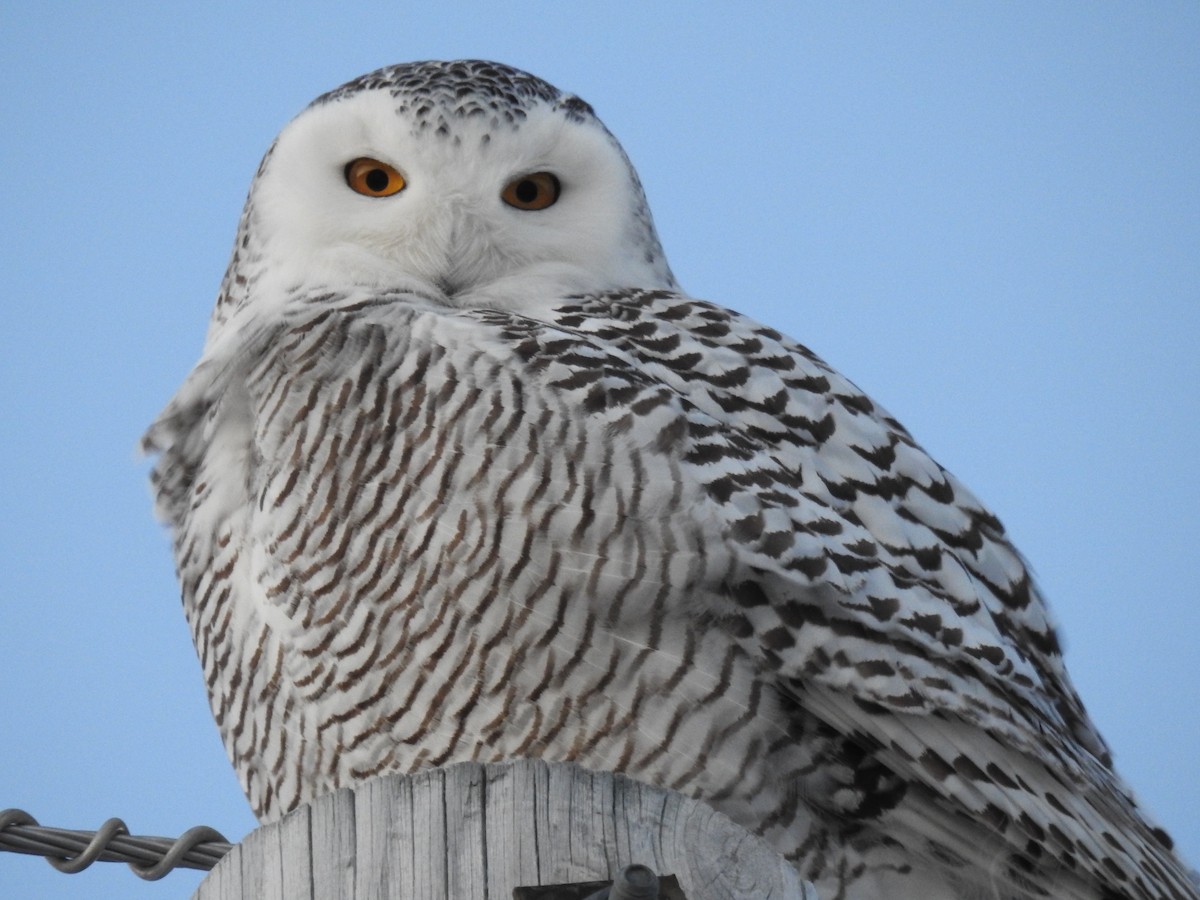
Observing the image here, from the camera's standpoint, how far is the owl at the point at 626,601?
2895 millimetres

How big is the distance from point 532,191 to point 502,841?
2.45 meters

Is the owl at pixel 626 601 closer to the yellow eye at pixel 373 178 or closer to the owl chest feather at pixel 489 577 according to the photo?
the owl chest feather at pixel 489 577

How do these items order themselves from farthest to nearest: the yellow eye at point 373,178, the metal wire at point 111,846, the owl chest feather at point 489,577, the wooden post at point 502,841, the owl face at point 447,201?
the yellow eye at point 373,178
the owl face at point 447,201
the owl chest feather at point 489,577
the metal wire at point 111,846
the wooden post at point 502,841

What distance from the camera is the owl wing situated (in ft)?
9.61

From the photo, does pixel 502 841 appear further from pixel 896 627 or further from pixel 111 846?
pixel 896 627

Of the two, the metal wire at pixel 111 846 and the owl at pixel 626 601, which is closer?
the metal wire at pixel 111 846

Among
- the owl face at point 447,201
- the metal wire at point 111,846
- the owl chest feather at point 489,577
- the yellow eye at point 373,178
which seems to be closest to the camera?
the metal wire at point 111,846

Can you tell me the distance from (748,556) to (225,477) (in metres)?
1.16

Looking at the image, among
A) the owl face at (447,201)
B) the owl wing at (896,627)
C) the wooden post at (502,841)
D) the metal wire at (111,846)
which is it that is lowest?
the wooden post at (502,841)

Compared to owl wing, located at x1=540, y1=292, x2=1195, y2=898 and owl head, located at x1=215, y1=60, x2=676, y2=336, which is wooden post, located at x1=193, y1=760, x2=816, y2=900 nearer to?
owl wing, located at x1=540, y1=292, x2=1195, y2=898

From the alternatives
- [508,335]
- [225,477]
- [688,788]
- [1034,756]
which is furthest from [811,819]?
[225,477]

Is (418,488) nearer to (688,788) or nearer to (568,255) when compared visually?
(688,788)

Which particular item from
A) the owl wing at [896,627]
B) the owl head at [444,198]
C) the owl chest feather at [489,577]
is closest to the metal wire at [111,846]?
the owl chest feather at [489,577]

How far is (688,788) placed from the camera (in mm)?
2893
